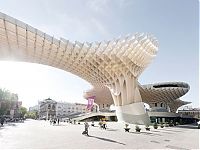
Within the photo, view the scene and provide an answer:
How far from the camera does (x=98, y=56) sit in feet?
134

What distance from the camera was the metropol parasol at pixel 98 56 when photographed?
3058cm

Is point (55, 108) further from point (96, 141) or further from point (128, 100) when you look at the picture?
point (96, 141)

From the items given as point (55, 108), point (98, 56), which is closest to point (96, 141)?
point (98, 56)

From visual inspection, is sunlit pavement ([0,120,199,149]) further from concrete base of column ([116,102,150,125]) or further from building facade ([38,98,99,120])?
building facade ([38,98,99,120])

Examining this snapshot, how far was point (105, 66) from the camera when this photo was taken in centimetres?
4388

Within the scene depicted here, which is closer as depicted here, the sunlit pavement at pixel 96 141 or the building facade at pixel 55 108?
the sunlit pavement at pixel 96 141

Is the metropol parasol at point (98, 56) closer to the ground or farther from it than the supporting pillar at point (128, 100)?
farther from it

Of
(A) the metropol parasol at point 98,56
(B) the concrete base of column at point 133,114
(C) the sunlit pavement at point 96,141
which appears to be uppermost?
(A) the metropol parasol at point 98,56

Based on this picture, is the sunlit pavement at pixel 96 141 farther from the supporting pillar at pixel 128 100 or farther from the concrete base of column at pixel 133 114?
the supporting pillar at pixel 128 100

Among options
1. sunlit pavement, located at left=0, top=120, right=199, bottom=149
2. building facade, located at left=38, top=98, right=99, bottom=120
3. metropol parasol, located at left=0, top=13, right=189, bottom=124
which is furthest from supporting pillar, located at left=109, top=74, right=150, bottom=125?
building facade, located at left=38, top=98, right=99, bottom=120

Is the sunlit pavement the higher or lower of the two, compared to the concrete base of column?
lower

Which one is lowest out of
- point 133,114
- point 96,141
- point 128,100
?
point 96,141

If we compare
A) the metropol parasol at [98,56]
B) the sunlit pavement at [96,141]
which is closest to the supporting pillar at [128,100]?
the metropol parasol at [98,56]

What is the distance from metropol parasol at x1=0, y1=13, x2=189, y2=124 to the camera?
3058 cm
